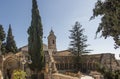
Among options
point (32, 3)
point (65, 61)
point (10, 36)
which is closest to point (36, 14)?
point (32, 3)

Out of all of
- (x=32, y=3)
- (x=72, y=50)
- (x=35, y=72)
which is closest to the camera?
(x=35, y=72)

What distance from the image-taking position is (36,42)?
125 feet

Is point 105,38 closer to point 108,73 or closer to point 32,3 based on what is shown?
point 108,73

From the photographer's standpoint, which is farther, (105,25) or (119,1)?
(105,25)

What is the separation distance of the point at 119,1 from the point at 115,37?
4.73ft

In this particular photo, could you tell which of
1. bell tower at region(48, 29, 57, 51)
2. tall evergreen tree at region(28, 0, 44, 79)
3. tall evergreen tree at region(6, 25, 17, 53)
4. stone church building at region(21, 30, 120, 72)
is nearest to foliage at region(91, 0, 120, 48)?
tall evergreen tree at region(28, 0, 44, 79)

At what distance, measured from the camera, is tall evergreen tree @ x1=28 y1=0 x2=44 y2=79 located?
123ft

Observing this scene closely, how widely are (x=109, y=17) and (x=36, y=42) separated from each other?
101 ft

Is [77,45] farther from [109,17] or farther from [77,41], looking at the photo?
[109,17]

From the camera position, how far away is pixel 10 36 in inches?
2104

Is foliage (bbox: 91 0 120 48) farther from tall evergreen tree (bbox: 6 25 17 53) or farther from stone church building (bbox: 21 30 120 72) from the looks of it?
tall evergreen tree (bbox: 6 25 17 53)

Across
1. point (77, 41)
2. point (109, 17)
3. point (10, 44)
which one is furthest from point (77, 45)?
point (109, 17)

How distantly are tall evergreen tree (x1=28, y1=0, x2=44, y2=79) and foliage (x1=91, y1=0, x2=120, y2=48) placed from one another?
2929 cm

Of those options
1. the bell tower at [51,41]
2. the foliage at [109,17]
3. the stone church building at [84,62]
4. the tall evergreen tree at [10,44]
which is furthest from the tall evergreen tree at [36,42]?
the foliage at [109,17]
